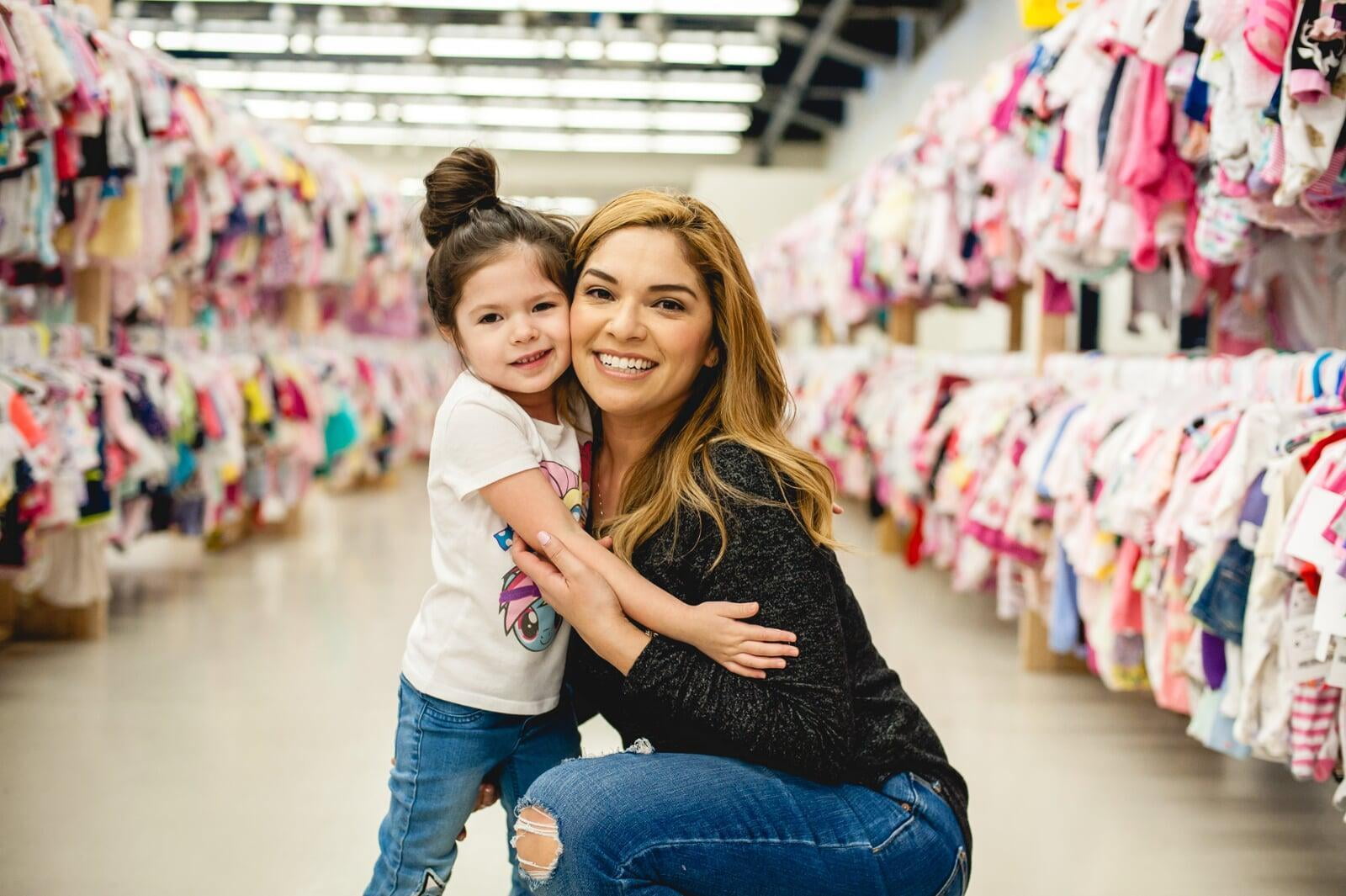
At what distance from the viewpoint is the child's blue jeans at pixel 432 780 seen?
1751 mm

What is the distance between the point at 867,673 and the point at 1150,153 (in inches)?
80.8

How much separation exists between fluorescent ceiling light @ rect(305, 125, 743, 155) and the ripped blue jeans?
15615 millimetres

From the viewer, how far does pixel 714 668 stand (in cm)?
156

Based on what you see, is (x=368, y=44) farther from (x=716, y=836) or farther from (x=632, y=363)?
(x=716, y=836)

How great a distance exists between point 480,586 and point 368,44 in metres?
12.1

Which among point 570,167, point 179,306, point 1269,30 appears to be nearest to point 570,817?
point 1269,30

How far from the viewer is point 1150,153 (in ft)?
10.3

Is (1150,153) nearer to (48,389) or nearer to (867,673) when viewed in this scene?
(867,673)

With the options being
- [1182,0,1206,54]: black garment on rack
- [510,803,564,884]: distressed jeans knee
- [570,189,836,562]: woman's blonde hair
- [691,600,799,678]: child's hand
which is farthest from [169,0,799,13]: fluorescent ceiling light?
[510,803,564,884]: distressed jeans knee

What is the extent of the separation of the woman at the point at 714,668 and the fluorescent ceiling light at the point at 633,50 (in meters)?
10.9

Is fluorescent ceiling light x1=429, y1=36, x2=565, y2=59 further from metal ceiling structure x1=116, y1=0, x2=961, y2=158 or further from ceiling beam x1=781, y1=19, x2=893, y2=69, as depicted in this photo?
ceiling beam x1=781, y1=19, x2=893, y2=69

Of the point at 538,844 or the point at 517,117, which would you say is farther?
the point at 517,117

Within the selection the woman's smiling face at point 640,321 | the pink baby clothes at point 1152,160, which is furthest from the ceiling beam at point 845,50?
the woman's smiling face at point 640,321

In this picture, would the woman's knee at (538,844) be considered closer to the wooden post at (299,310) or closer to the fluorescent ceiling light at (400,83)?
the wooden post at (299,310)
